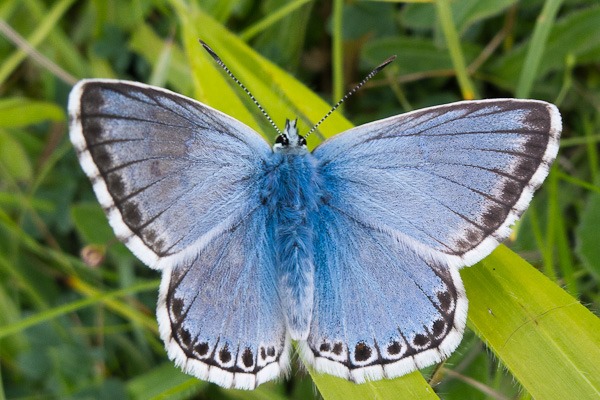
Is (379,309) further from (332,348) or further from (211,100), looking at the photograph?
(211,100)

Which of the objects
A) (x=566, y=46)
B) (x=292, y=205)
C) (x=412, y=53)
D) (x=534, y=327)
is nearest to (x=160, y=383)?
(x=292, y=205)

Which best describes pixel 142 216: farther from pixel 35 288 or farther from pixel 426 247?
pixel 35 288

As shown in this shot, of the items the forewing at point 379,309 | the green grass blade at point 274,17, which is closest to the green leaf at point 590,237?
the forewing at point 379,309

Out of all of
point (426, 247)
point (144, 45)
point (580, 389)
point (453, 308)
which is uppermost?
point (144, 45)

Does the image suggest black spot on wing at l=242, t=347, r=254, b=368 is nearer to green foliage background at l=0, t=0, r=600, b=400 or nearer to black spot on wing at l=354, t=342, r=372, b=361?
black spot on wing at l=354, t=342, r=372, b=361

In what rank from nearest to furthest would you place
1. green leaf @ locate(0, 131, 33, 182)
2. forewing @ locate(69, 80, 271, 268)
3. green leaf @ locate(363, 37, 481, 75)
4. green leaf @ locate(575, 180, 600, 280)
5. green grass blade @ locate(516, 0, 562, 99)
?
forewing @ locate(69, 80, 271, 268) < green leaf @ locate(575, 180, 600, 280) < green grass blade @ locate(516, 0, 562, 99) < green leaf @ locate(363, 37, 481, 75) < green leaf @ locate(0, 131, 33, 182)

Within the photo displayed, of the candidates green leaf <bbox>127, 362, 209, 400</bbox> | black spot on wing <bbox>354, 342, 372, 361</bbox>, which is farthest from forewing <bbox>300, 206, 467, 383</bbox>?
green leaf <bbox>127, 362, 209, 400</bbox>

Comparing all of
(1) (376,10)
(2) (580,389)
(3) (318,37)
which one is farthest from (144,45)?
(2) (580,389)

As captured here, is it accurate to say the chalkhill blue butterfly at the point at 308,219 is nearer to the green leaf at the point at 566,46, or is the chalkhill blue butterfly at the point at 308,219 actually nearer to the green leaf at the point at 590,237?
the green leaf at the point at 590,237
